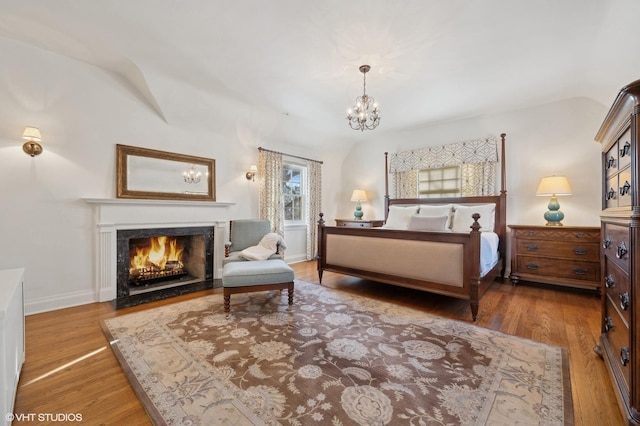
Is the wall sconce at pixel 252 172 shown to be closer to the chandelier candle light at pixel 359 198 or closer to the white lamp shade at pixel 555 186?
the chandelier candle light at pixel 359 198

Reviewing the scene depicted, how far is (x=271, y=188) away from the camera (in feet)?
15.9

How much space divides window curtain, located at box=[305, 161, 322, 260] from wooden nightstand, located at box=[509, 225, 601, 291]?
346 centimetres

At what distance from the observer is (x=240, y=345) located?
81.5 inches

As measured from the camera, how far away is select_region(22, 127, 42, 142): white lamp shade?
2582mm

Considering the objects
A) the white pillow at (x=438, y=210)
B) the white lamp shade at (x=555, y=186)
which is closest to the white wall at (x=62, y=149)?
the white pillow at (x=438, y=210)

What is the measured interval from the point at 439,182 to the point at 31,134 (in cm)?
551

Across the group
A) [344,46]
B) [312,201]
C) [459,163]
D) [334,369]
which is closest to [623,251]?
[334,369]

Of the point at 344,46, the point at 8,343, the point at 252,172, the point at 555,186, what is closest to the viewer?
the point at 8,343

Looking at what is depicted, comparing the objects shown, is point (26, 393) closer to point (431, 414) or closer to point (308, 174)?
point (431, 414)

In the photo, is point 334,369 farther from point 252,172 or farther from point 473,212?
point 252,172

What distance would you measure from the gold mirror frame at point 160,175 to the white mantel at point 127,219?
0.11 metres

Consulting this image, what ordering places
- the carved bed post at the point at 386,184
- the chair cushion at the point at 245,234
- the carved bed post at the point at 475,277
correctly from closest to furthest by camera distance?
the carved bed post at the point at 475,277, the chair cushion at the point at 245,234, the carved bed post at the point at 386,184

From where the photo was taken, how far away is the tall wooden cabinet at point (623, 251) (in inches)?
49.1

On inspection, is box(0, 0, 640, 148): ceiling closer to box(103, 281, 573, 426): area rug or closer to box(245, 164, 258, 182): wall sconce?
box(245, 164, 258, 182): wall sconce
